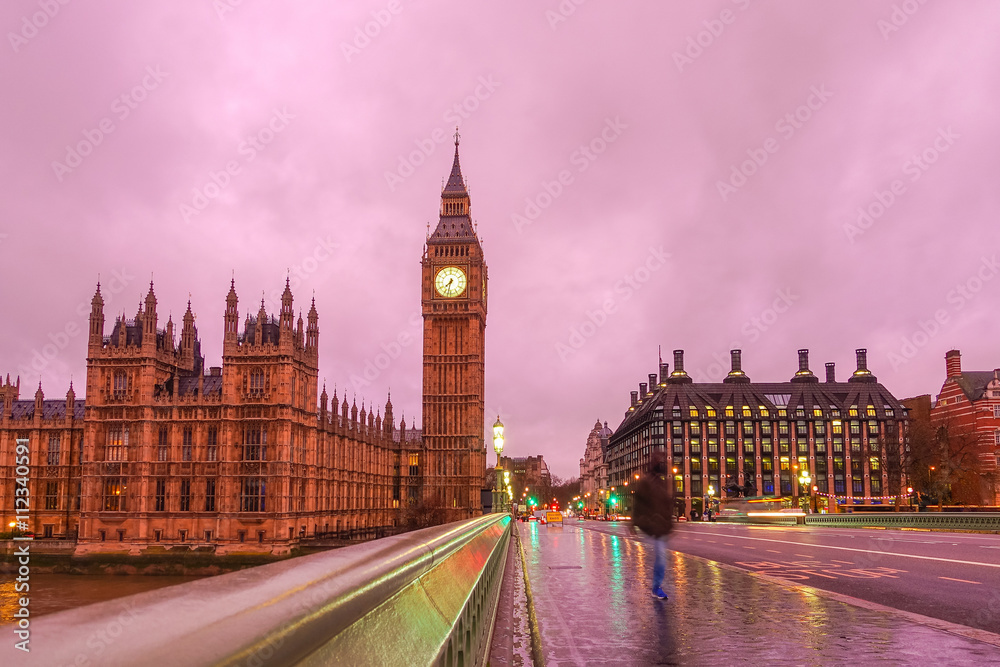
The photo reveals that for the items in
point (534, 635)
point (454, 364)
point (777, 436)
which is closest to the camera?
point (534, 635)

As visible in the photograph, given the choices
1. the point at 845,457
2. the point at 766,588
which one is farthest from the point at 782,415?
the point at 766,588

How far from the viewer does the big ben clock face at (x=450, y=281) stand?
117 meters

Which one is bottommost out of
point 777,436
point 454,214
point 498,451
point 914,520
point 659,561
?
point 914,520

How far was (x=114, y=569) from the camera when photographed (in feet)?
222

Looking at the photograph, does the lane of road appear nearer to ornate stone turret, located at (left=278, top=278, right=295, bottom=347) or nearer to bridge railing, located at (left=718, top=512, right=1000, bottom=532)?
bridge railing, located at (left=718, top=512, right=1000, bottom=532)

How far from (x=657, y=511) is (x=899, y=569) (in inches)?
280

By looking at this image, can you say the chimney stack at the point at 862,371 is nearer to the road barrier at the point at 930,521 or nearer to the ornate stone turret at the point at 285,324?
the road barrier at the point at 930,521

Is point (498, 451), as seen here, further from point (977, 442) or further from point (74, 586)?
point (977, 442)

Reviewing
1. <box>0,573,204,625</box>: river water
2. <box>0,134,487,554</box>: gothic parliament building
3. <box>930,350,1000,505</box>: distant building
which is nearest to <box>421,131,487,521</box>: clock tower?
<box>0,134,487,554</box>: gothic parliament building

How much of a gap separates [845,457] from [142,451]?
9751 cm

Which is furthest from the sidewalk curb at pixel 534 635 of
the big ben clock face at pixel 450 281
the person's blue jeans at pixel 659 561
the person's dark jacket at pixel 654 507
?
the big ben clock face at pixel 450 281

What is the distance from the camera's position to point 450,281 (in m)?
117

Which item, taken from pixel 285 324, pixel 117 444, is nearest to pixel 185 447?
pixel 117 444

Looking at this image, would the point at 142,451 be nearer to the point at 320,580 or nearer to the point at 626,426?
the point at 320,580
